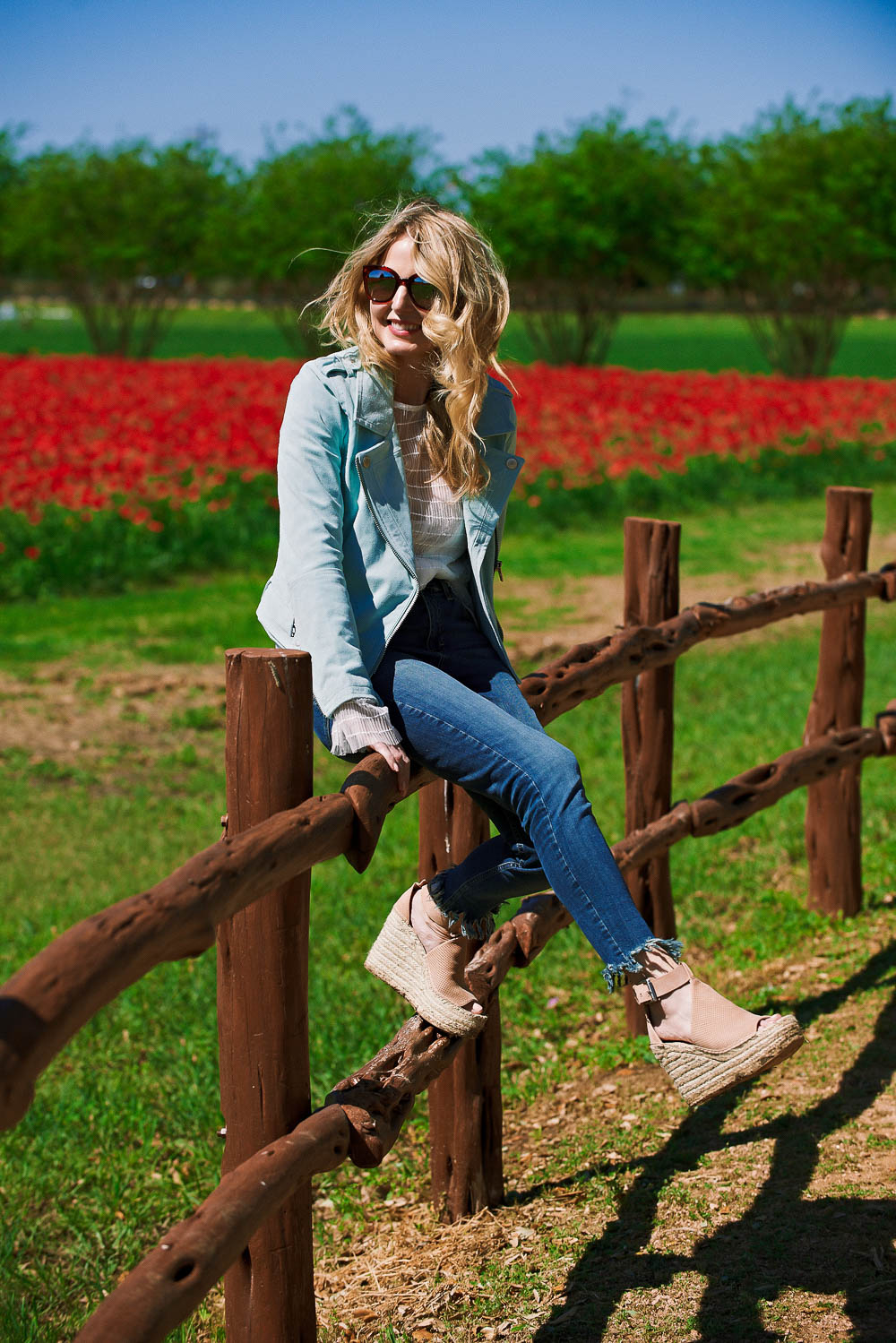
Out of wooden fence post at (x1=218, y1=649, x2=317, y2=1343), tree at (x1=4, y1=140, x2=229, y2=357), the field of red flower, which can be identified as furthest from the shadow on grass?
tree at (x1=4, y1=140, x2=229, y2=357)

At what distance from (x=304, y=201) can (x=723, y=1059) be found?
85.4 feet

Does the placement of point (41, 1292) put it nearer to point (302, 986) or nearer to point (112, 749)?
point (302, 986)

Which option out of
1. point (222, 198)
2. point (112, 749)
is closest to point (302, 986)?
point (112, 749)

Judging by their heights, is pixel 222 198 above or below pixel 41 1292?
above

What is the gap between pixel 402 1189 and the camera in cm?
342

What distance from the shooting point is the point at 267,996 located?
2141 mm

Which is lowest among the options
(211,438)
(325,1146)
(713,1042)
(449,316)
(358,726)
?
(325,1146)

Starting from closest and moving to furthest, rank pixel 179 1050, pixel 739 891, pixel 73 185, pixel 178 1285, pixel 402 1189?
pixel 178 1285, pixel 402 1189, pixel 179 1050, pixel 739 891, pixel 73 185

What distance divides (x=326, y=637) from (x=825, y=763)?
2434mm

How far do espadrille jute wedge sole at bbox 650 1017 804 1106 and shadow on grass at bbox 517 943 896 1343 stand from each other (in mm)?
591

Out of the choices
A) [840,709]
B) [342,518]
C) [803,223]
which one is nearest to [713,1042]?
[342,518]

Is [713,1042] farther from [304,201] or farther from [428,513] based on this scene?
[304,201]

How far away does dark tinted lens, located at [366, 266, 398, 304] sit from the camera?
8.36 ft

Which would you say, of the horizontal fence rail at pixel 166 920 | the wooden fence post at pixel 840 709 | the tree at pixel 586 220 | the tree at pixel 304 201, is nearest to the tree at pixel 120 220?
the tree at pixel 304 201
